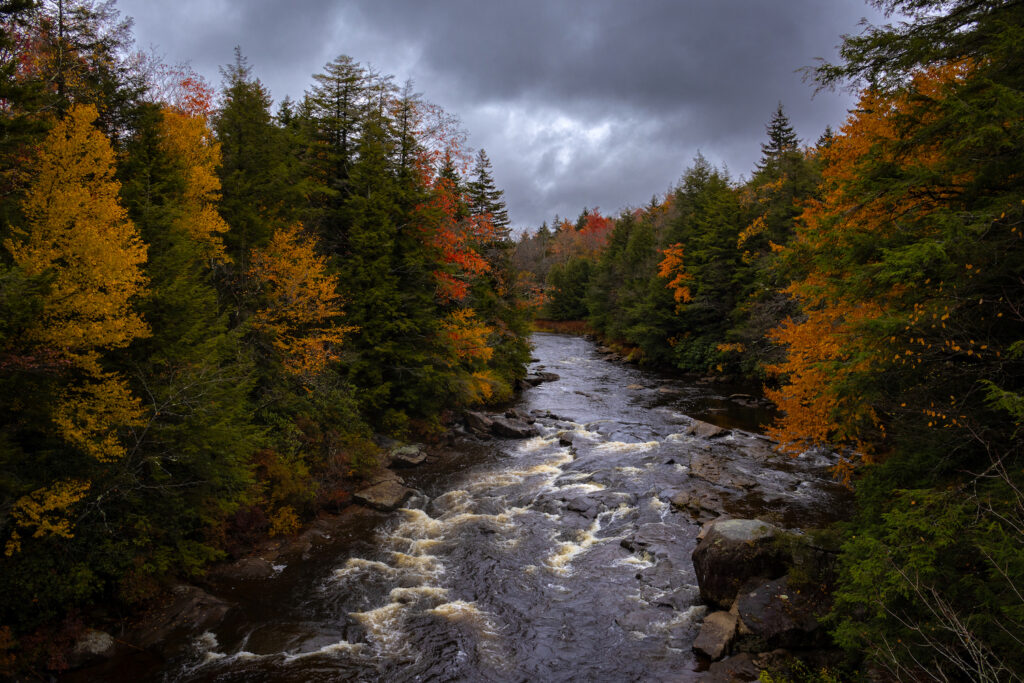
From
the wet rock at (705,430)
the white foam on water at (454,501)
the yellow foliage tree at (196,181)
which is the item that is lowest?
the white foam on water at (454,501)

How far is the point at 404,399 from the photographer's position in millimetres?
21047

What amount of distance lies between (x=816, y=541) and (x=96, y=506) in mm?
13355

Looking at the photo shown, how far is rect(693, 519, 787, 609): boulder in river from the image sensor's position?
10031 mm

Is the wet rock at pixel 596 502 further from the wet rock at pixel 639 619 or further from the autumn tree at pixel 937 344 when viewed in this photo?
the autumn tree at pixel 937 344

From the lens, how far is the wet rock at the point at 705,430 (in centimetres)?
2192

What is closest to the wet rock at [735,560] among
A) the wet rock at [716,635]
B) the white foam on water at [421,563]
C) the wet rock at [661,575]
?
the wet rock at [716,635]

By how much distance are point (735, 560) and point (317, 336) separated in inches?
556

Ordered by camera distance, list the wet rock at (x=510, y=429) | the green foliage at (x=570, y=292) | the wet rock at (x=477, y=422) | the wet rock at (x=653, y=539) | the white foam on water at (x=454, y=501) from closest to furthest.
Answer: the wet rock at (x=653, y=539) → the white foam on water at (x=454, y=501) → the wet rock at (x=510, y=429) → the wet rock at (x=477, y=422) → the green foliage at (x=570, y=292)

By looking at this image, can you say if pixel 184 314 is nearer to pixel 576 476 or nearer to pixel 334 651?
pixel 334 651

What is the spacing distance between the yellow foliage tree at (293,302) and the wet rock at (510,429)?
26.7 ft

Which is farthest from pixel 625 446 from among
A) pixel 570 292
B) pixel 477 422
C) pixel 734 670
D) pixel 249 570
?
pixel 570 292

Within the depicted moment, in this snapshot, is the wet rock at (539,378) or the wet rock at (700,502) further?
the wet rock at (539,378)

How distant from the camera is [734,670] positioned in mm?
8242

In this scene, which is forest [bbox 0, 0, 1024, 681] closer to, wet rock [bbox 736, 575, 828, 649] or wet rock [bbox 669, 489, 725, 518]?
wet rock [bbox 736, 575, 828, 649]
